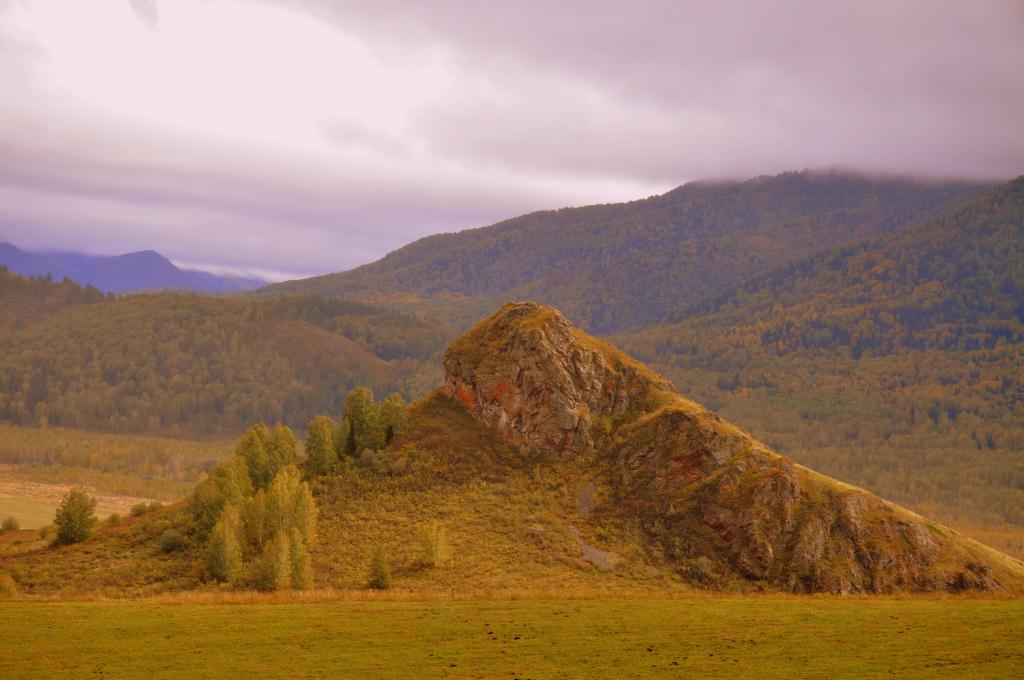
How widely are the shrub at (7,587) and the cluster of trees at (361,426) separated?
27330mm

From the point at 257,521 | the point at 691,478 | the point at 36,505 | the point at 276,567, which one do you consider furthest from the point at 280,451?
the point at 36,505

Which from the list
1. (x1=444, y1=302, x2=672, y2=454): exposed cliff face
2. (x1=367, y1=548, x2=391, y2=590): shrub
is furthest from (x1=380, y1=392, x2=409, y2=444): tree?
A: (x1=367, y1=548, x2=391, y2=590): shrub

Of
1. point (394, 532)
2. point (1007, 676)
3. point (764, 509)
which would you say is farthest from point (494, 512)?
point (1007, 676)

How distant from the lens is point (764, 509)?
6594cm

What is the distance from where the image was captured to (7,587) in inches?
2147

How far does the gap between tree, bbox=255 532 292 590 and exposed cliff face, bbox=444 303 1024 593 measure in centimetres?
2828

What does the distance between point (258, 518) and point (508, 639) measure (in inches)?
1266

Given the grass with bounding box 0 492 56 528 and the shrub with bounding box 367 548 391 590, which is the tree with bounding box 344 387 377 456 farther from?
the grass with bounding box 0 492 56 528

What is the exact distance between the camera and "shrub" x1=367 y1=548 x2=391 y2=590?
185ft

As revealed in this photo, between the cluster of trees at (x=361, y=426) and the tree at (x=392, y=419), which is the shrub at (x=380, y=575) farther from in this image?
the tree at (x=392, y=419)

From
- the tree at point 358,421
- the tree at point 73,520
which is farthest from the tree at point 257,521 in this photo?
the tree at point 73,520

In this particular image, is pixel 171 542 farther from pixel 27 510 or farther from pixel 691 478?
pixel 27 510

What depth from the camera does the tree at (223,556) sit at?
5978cm

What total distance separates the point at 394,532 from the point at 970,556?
46.2 metres
